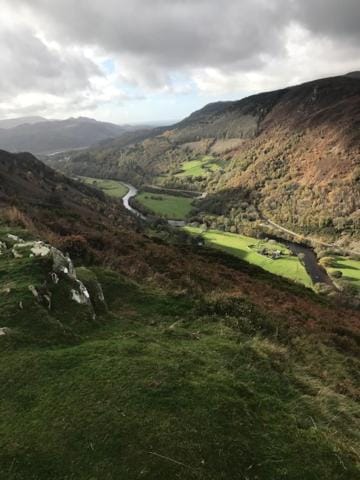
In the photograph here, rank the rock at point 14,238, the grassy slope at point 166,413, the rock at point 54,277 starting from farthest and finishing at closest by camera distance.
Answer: the rock at point 14,238 → the rock at point 54,277 → the grassy slope at point 166,413

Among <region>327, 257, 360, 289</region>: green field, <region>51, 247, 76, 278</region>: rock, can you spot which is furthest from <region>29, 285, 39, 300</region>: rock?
<region>327, 257, 360, 289</region>: green field

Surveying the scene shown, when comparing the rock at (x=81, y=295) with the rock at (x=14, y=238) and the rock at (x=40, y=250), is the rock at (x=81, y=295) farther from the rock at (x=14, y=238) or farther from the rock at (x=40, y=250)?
the rock at (x=14, y=238)

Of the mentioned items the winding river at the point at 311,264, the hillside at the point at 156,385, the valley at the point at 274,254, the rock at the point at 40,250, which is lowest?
the winding river at the point at 311,264

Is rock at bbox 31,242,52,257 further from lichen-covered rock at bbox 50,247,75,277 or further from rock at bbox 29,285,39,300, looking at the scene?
rock at bbox 29,285,39,300

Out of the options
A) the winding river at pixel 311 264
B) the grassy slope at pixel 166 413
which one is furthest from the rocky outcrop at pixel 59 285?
the winding river at pixel 311 264

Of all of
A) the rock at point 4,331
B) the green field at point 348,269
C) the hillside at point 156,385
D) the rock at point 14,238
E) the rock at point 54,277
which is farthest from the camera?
the green field at point 348,269

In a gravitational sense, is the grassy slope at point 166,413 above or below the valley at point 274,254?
above

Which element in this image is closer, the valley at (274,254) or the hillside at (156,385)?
the hillside at (156,385)
